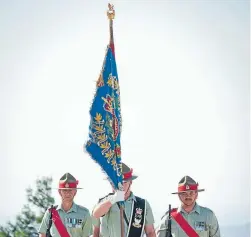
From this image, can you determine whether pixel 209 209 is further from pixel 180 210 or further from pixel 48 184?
pixel 48 184

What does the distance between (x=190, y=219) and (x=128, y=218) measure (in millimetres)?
1007

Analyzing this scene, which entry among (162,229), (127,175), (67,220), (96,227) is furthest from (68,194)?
(162,229)

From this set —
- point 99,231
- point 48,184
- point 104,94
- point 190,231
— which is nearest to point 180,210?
point 190,231

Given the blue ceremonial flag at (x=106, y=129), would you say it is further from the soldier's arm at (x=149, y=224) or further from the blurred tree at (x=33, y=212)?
the blurred tree at (x=33, y=212)

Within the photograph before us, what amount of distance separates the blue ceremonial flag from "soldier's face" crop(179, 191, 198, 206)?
119 cm

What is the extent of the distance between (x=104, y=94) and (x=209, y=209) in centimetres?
244

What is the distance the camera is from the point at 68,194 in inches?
476

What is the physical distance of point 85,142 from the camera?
11.5m

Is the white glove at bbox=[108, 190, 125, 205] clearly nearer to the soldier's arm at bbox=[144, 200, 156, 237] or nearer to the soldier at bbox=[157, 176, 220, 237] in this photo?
the soldier's arm at bbox=[144, 200, 156, 237]

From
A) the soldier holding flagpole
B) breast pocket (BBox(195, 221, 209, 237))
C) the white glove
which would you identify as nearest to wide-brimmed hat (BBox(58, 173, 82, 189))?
the soldier holding flagpole

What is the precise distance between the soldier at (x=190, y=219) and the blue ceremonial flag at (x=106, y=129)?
1173 millimetres

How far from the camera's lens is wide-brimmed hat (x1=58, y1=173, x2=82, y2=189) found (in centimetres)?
1201

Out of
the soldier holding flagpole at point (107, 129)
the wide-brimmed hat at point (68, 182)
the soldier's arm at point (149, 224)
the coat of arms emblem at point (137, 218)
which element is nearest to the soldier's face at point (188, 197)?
the soldier's arm at point (149, 224)

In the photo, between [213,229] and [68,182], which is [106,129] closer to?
[68,182]
